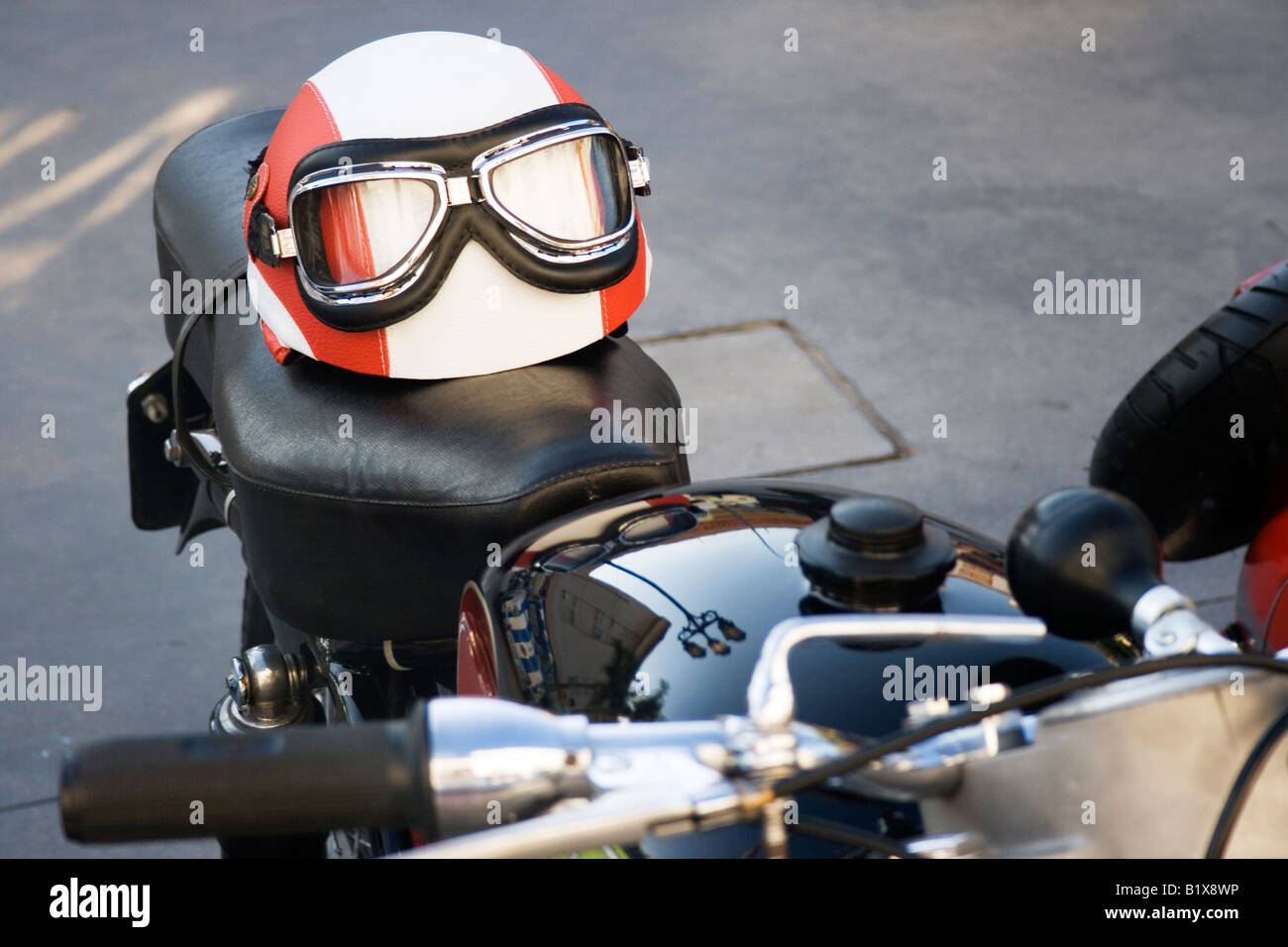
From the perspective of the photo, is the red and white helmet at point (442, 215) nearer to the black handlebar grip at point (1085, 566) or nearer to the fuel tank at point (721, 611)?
the fuel tank at point (721, 611)

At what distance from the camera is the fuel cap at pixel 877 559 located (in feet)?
2.96

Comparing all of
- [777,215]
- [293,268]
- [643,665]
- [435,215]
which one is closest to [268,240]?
[293,268]

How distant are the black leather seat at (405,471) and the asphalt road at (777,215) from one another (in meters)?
0.98

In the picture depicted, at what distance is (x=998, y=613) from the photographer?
95 cm

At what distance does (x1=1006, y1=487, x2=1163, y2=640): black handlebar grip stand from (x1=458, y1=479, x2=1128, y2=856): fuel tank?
0.13 m

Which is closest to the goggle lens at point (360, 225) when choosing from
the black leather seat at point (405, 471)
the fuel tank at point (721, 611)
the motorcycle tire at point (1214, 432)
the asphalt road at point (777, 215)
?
the black leather seat at point (405, 471)

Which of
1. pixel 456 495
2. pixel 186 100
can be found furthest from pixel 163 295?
pixel 186 100

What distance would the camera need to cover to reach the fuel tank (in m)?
0.88

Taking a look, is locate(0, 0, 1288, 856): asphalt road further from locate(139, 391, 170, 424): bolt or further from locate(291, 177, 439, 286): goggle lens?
locate(291, 177, 439, 286): goggle lens

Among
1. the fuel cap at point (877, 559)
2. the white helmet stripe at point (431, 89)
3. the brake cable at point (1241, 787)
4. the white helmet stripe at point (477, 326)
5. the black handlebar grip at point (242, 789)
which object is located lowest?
the brake cable at point (1241, 787)

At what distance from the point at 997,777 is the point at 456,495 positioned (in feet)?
2.08

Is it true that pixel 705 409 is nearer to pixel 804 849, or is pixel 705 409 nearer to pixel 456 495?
pixel 456 495

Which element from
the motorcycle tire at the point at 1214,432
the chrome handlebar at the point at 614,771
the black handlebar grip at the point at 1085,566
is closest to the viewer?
the chrome handlebar at the point at 614,771

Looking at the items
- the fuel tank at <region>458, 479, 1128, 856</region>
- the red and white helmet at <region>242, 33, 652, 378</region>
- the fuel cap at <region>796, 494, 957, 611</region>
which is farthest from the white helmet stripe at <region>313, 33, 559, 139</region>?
the fuel cap at <region>796, 494, 957, 611</region>
